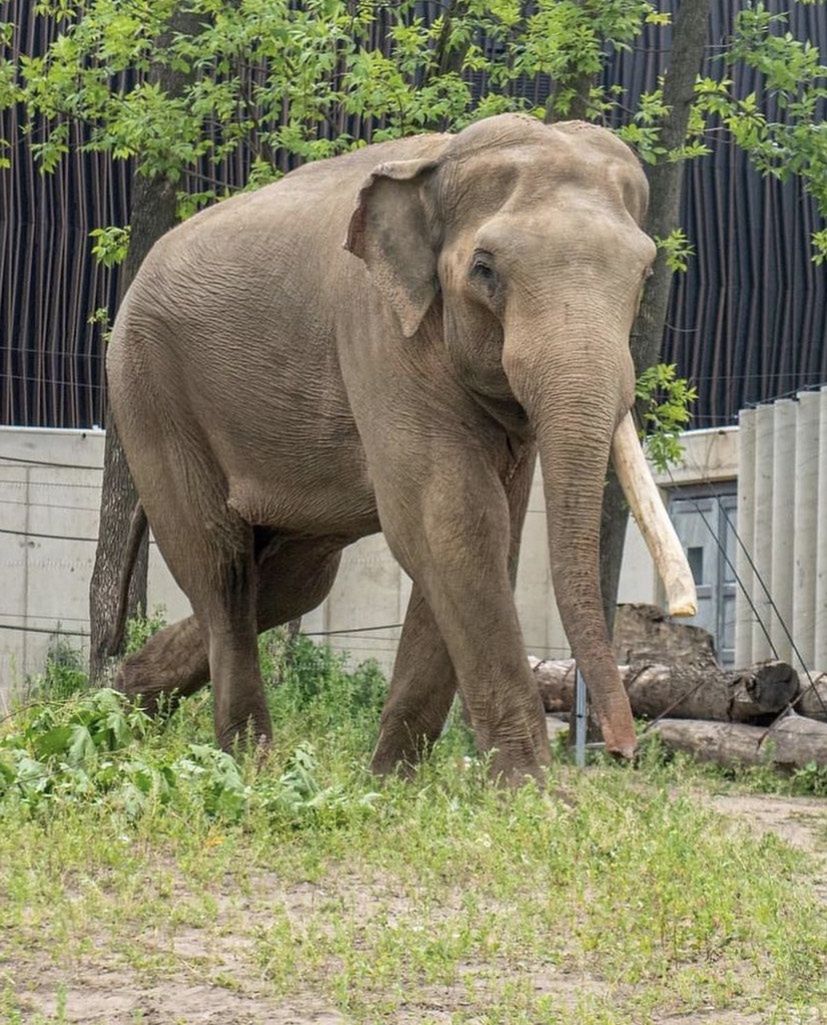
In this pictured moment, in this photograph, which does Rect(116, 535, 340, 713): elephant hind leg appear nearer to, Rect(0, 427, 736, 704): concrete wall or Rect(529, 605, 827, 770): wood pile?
Rect(529, 605, 827, 770): wood pile

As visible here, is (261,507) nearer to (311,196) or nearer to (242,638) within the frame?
(242,638)

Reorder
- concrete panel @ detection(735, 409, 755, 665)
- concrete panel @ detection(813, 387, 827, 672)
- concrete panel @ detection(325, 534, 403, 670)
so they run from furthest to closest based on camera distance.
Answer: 1. concrete panel @ detection(325, 534, 403, 670)
2. concrete panel @ detection(735, 409, 755, 665)
3. concrete panel @ detection(813, 387, 827, 672)

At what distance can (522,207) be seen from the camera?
7004 mm

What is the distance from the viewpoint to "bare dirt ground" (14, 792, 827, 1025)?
4.41 m

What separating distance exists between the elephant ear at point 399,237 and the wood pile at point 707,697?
3449 millimetres

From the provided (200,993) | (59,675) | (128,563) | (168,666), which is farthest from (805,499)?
(200,993)

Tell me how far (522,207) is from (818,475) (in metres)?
6.73

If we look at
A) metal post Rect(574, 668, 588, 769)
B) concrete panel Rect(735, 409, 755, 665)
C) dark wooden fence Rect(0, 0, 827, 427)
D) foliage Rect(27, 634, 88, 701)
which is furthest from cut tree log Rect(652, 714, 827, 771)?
dark wooden fence Rect(0, 0, 827, 427)

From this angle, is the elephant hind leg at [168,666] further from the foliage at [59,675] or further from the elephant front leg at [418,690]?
the elephant front leg at [418,690]

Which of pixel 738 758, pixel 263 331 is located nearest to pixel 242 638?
pixel 263 331

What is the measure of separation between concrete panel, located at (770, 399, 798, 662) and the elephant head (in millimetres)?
6660

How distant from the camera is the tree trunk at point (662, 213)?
36.6 feet

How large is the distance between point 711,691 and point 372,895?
557 cm

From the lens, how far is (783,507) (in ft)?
45.3
